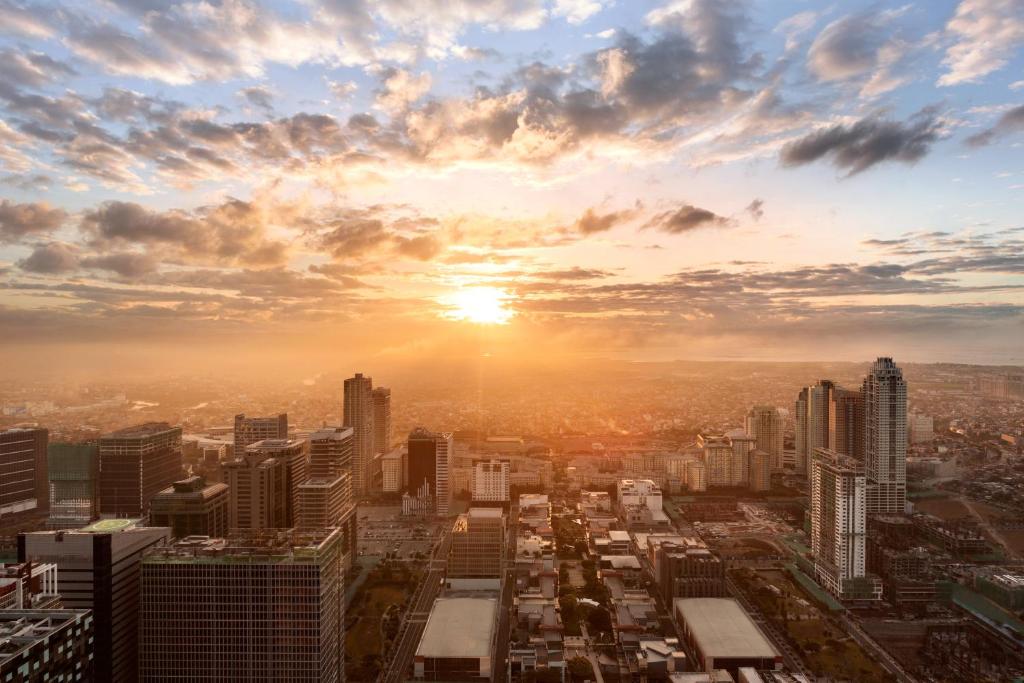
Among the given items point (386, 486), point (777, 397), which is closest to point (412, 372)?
point (386, 486)

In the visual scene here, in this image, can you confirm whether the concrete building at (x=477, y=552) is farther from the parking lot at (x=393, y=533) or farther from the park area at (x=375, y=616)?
the parking lot at (x=393, y=533)

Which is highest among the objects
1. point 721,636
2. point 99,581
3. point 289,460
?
point 289,460

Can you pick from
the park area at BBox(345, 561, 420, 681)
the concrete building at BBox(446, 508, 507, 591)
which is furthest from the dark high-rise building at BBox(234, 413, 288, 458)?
the concrete building at BBox(446, 508, 507, 591)

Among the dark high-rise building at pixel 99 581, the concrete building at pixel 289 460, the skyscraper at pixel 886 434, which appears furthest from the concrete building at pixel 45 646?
the skyscraper at pixel 886 434

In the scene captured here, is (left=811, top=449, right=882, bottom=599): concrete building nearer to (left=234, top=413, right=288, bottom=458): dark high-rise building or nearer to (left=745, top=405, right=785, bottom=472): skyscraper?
(left=745, top=405, right=785, bottom=472): skyscraper

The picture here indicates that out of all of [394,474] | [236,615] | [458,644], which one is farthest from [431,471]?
[236,615]

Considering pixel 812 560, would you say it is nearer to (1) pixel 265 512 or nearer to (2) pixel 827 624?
(2) pixel 827 624

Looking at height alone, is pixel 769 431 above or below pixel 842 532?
above

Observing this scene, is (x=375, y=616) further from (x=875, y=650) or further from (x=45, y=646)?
(x=875, y=650)
